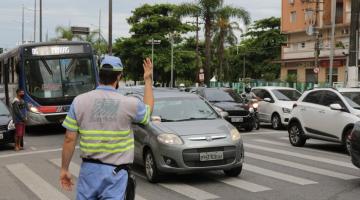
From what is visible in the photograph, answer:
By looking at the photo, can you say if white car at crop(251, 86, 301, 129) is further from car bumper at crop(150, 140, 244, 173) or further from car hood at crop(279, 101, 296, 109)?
car bumper at crop(150, 140, 244, 173)

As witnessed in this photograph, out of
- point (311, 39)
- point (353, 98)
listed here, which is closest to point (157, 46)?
point (311, 39)

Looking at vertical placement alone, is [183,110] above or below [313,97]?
below

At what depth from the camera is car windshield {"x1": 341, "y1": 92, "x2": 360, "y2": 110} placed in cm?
1338

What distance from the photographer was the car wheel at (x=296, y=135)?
15047 mm

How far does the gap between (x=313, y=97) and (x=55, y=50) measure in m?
8.77

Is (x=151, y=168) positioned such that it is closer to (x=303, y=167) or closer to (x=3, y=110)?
(x=303, y=167)

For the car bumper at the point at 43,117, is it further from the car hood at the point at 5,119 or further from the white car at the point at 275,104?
the white car at the point at 275,104

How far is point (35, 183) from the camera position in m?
9.74

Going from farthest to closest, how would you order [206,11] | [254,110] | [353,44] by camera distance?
[206,11], [353,44], [254,110]

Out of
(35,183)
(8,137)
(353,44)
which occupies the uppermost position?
(353,44)

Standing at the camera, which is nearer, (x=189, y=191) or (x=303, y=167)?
(x=189, y=191)

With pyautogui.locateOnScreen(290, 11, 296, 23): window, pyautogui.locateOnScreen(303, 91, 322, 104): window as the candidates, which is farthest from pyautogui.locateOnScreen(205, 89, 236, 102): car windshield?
pyautogui.locateOnScreen(290, 11, 296, 23): window

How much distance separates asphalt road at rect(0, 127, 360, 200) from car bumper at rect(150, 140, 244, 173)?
0.29 metres

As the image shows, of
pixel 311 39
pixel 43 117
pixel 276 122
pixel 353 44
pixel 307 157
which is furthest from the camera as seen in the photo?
pixel 311 39
